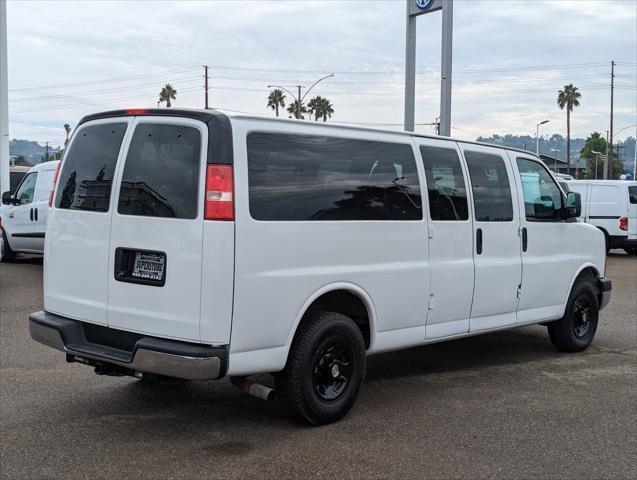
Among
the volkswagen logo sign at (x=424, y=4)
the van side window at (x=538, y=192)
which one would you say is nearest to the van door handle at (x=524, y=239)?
the van side window at (x=538, y=192)

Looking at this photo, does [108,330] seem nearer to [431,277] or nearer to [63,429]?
[63,429]

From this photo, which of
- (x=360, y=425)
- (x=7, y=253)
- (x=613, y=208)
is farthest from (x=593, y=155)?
(x=360, y=425)

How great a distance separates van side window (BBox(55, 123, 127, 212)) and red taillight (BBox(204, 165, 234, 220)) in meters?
0.86

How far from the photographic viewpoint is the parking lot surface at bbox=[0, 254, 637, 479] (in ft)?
14.4

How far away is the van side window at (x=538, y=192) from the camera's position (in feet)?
23.2

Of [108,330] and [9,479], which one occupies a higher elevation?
[108,330]

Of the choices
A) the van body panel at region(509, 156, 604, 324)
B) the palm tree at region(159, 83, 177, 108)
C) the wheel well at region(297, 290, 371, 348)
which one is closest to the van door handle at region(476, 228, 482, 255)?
the van body panel at region(509, 156, 604, 324)

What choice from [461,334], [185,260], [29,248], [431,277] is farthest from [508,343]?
[29,248]

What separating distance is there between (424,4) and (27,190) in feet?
30.5

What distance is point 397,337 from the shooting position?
5.70 metres

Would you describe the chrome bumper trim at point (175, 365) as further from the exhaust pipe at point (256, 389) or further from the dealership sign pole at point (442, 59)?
the dealership sign pole at point (442, 59)

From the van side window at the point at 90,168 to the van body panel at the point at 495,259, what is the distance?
307 centimetres

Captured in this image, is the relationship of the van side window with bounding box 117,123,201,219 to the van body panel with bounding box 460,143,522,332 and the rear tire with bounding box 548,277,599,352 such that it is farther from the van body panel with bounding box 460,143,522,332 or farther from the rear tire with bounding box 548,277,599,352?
the rear tire with bounding box 548,277,599,352

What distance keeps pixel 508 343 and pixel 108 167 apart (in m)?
5.20
